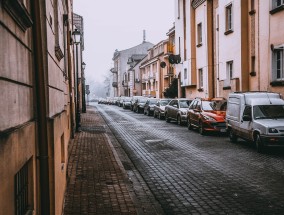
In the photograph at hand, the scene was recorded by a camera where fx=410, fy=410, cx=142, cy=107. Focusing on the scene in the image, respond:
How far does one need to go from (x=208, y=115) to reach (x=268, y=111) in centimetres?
512

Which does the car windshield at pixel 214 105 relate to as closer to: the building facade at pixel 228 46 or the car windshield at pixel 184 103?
the building facade at pixel 228 46

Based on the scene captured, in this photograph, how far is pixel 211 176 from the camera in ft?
31.3

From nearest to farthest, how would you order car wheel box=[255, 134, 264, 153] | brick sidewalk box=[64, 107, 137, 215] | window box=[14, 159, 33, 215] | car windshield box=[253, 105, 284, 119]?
window box=[14, 159, 33, 215], brick sidewalk box=[64, 107, 137, 215], car wheel box=[255, 134, 264, 153], car windshield box=[253, 105, 284, 119]

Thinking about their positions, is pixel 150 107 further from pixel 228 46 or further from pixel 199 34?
pixel 228 46

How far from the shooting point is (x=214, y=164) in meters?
11.2

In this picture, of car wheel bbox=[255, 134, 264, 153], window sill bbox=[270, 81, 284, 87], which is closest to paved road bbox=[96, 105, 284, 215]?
car wheel bbox=[255, 134, 264, 153]

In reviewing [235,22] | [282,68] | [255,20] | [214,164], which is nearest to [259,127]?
[214,164]

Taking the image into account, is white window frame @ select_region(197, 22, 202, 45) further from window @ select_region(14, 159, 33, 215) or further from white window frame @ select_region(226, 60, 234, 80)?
window @ select_region(14, 159, 33, 215)

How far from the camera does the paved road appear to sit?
23.1ft

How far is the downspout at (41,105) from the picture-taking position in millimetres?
3867

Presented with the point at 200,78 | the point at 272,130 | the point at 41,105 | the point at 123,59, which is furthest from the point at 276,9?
the point at 123,59

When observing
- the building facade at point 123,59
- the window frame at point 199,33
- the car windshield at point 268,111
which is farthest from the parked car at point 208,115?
the building facade at point 123,59

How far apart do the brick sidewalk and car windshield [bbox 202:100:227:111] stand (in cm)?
815

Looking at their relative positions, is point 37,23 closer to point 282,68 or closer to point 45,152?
point 45,152
